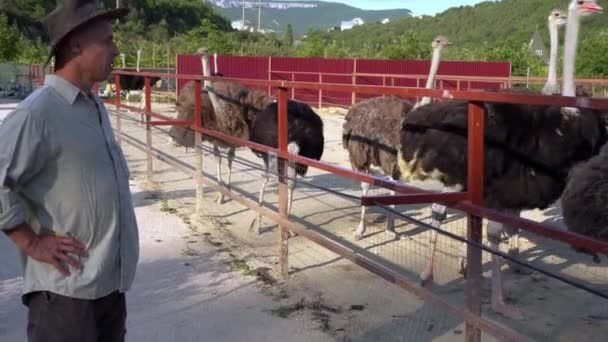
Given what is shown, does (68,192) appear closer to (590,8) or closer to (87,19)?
(87,19)

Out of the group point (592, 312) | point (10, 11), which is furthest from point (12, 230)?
point (10, 11)

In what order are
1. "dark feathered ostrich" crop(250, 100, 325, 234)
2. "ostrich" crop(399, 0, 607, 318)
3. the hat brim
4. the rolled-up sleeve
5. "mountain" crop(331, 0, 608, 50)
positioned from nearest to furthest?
the rolled-up sleeve < the hat brim < "ostrich" crop(399, 0, 607, 318) < "dark feathered ostrich" crop(250, 100, 325, 234) < "mountain" crop(331, 0, 608, 50)

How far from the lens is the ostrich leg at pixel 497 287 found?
506 centimetres

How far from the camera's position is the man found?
2523 mm

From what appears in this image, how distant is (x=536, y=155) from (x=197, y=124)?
3870 millimetres

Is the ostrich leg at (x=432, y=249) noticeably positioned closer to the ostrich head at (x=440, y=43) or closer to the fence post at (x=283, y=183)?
the fence post at (x=283, y=183)

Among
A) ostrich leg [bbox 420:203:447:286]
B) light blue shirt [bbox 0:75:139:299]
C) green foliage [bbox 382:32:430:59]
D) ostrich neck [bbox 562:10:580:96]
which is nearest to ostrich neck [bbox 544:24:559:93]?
ostrich neck [bbox 562:10:580:96]

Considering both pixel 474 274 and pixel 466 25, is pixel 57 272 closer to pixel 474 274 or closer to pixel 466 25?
pixel 474 274

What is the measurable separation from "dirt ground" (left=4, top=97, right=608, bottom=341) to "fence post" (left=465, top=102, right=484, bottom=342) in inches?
33.1

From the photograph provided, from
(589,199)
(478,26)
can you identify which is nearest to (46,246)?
(589,199)

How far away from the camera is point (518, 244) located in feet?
22.4

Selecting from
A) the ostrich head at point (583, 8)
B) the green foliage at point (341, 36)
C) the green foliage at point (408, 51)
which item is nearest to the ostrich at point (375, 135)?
the ostrich head at point (583, 8)

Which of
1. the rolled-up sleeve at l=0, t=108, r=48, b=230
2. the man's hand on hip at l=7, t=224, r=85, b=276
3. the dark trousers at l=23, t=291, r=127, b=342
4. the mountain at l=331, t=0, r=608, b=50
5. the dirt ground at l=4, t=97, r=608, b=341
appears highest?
the mountain at l=331, t=0, r=608, b=50

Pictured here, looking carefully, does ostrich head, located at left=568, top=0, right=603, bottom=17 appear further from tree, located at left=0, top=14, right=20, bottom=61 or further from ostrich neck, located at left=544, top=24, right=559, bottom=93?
tree, located at left=0, top=14, right=20, bottom=61
